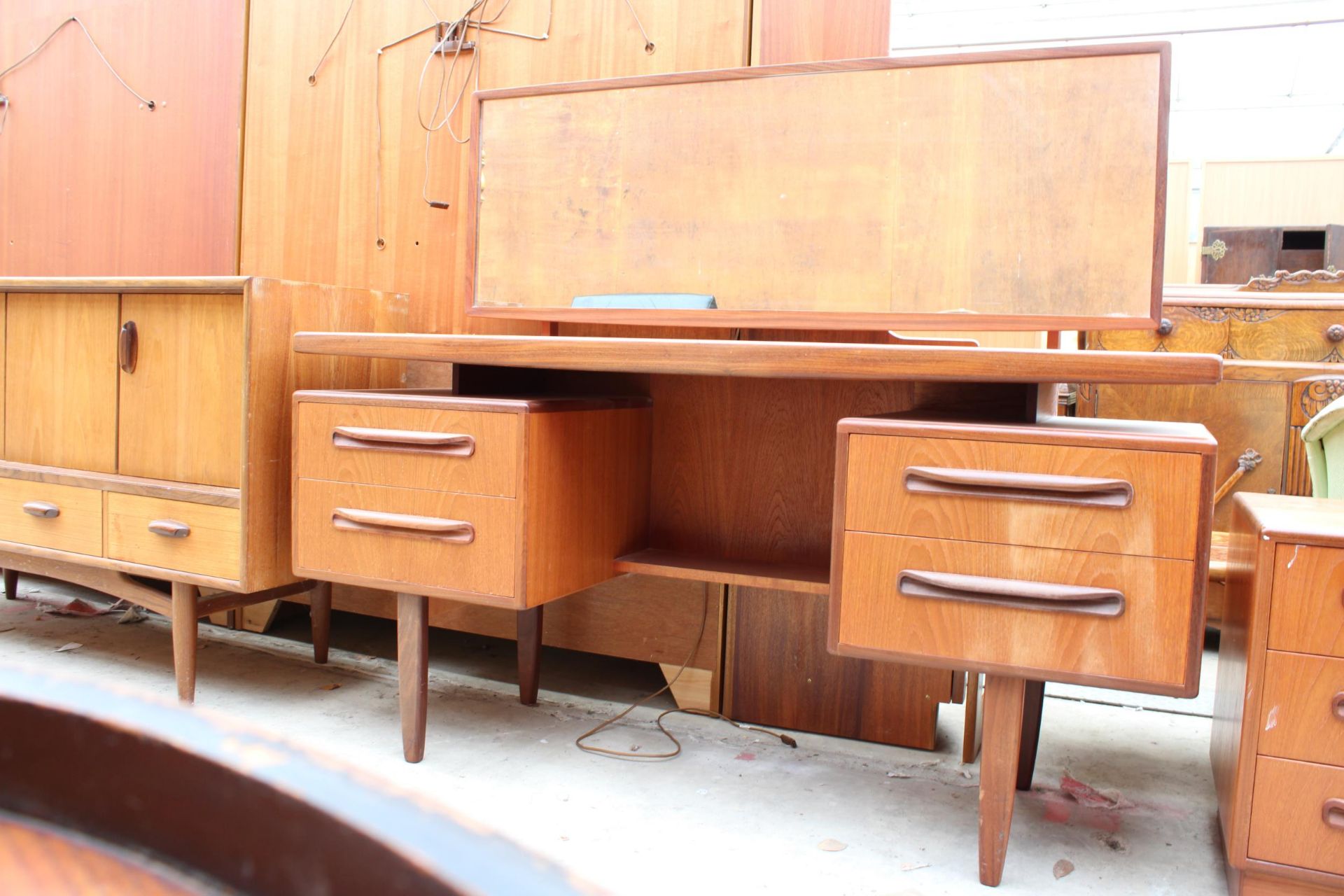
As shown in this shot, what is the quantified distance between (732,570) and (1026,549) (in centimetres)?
68

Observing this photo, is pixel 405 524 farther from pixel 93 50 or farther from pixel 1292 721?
pixel 93 50

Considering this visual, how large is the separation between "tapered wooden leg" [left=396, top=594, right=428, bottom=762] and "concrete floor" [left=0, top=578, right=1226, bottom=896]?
0.19 ft

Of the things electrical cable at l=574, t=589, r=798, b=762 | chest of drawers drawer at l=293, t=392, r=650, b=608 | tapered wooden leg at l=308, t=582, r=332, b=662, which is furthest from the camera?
tapered wooden leg at l=308, t=582, r=332, b=662

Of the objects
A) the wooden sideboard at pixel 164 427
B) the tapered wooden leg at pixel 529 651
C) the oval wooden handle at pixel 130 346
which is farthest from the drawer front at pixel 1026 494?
the oval wooden handle at pixel 130 346

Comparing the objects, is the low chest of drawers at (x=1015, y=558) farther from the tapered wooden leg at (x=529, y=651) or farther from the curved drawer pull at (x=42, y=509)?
the curved drawer pull at (x=42, y=509)

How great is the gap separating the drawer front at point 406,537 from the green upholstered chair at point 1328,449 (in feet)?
4.80

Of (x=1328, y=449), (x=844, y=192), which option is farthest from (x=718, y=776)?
(x=1328, y=449)

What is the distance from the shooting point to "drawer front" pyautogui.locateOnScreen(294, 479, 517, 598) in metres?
1.76

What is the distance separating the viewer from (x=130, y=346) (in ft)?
7.43

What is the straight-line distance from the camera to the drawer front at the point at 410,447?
5.75 feet

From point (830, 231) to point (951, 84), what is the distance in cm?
34

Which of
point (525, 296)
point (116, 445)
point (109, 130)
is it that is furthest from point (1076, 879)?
point (109, 130)

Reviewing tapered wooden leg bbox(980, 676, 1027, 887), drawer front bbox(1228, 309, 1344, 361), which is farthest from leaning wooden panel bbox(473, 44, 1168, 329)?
drawer front bbox(1228, 309, 1344, 361)

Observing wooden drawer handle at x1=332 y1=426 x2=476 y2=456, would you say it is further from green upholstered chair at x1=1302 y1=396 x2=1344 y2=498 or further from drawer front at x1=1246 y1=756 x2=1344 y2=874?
green upholstered chair at x1=1302 y1=396 x2=1344 y2=498
